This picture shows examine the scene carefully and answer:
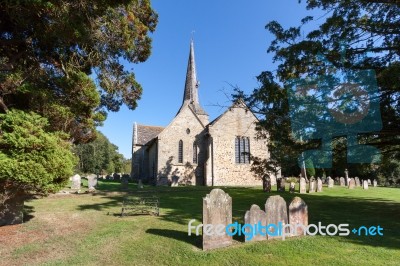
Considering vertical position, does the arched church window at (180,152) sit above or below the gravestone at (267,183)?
above

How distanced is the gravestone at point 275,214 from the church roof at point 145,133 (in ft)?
111

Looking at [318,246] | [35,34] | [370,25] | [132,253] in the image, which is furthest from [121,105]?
[370,25]

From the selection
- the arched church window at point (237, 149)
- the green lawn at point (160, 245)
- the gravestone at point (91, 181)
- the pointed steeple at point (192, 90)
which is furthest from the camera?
the pointed steeple at point (192, 90)

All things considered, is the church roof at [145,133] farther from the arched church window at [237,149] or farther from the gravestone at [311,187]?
the gravestone at [311,187]

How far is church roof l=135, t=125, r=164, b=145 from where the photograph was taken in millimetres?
40688

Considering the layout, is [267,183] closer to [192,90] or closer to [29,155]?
[29,155]

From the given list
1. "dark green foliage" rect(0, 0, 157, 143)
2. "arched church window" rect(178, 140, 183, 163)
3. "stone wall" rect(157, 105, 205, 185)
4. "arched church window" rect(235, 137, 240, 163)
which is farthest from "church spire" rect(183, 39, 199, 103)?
"dark green foliage" rect(0, 0, 157, 143)

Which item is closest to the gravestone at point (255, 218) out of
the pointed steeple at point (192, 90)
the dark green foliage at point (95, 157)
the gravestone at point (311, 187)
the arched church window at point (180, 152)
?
the gravestone at point (311, 187)

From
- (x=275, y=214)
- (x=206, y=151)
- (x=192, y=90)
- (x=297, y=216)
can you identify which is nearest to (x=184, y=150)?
(x=206, y=151)

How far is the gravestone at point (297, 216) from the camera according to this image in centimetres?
771

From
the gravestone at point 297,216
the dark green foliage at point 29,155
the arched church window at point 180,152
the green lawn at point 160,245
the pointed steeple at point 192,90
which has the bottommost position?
the green lawn at point 160,245

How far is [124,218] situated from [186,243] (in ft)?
12.4

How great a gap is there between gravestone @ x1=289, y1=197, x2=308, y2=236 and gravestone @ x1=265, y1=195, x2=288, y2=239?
0.66ft

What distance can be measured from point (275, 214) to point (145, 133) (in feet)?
119
